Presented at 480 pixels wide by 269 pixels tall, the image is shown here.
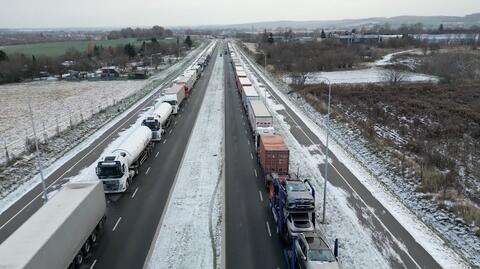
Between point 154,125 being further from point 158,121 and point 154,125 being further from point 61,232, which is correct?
point 61,232

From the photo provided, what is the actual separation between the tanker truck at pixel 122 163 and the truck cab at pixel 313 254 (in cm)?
1391

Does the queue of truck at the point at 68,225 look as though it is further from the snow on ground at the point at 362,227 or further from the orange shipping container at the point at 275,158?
the snow on ground at the point at 362,227

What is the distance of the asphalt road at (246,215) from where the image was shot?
19.2m

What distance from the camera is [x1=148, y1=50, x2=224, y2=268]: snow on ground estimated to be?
19234 mm

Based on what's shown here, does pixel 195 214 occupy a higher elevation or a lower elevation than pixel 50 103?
lower

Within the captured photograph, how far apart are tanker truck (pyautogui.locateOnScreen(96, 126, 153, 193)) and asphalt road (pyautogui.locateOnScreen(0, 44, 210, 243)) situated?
479 centimetres

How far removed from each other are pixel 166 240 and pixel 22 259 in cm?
841

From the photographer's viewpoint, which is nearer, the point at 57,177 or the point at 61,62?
the point at 57,177

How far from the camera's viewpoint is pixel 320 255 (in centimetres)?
1617

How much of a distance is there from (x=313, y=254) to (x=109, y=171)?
1554 centimetres

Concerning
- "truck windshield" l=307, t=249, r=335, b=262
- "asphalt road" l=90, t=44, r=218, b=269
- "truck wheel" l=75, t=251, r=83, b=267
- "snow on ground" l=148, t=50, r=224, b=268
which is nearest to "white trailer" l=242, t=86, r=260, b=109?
"snow on ground" l=148, t=50, r=224, b=268

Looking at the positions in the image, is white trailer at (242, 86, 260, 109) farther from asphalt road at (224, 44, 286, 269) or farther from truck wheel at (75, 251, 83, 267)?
truck wheel at (75, 251, 83, 267)

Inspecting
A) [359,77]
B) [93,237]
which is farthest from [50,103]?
[359,77]

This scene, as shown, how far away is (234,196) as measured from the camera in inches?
1030
